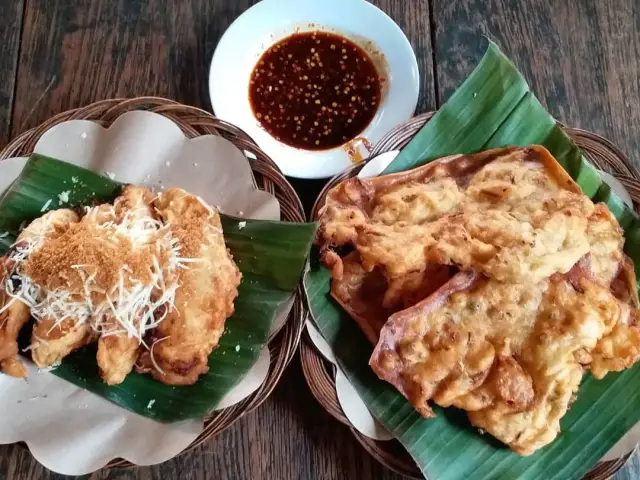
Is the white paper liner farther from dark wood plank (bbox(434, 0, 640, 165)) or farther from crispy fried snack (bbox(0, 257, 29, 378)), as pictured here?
dark wood plank (bbox(434, 0, 640, 165))

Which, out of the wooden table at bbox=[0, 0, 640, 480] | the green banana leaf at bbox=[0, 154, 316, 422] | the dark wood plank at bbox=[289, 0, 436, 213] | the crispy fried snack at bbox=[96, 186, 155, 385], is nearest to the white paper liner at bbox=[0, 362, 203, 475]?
the green banana leaf at bbox=[0, 154, 316, 422]

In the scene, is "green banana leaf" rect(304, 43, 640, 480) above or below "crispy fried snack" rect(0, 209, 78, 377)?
below

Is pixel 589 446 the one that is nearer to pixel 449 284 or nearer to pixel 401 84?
pixel 449 284

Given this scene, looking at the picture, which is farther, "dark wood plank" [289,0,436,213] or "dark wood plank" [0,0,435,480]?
"dark wood plank" [289,0,436,213]

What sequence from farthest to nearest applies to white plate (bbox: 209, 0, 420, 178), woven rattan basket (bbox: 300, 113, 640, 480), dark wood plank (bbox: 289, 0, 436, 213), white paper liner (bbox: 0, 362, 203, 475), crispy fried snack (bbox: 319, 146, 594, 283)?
dark wood plank (bbox: 289, 0, 436, 213), white plate (bbox: 209, 0, 420, 178), woven rattan basket (bbox: 300, 113, 640, 480), white paper liner (bbox: 0, 362, 203, 475), crispy fried snack (bbox: 319, 146, 594, 283)

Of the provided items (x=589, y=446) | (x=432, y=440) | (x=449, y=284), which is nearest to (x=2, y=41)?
(x=449, y=284)

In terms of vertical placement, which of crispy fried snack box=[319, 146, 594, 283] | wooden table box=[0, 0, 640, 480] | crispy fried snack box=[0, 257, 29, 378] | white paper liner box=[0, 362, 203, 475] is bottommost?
white paper liner box=[0, 362, 203, 475]
